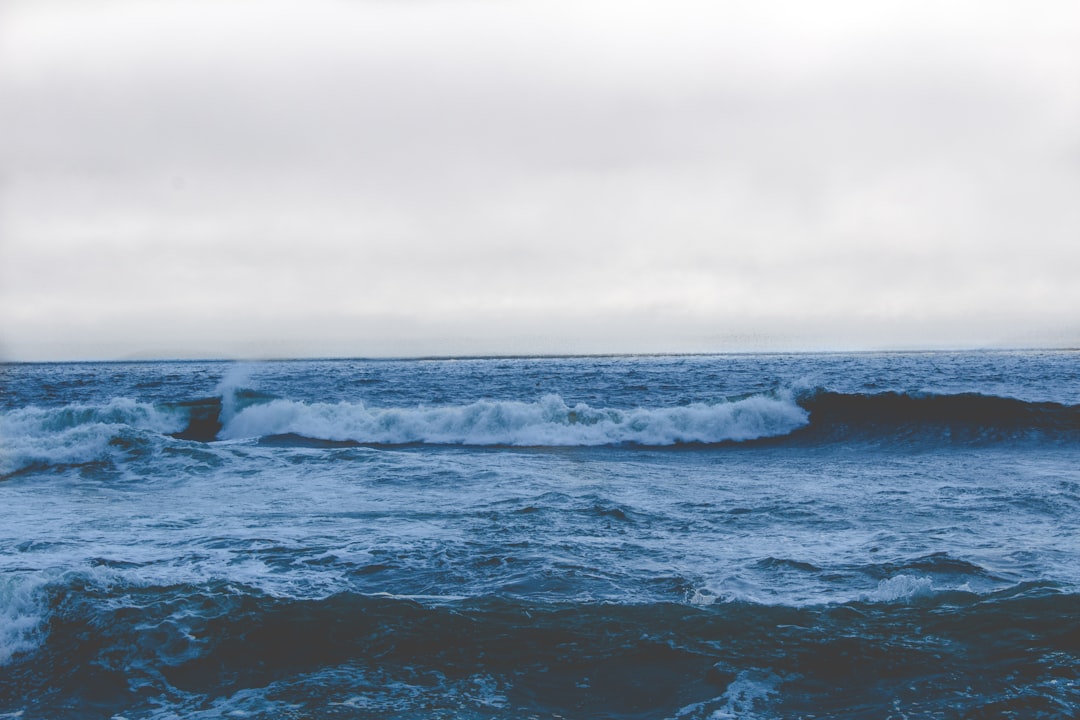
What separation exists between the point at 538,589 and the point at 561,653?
45.5 inches

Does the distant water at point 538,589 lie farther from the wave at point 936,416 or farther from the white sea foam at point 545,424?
the white sea foam at point 545,424

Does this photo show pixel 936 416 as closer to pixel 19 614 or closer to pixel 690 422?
pixel 690 422

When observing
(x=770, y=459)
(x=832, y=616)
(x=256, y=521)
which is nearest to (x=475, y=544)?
(x=256, y=521)

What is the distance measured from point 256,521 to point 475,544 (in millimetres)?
3042

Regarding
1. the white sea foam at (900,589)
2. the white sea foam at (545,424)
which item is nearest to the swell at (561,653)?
the white sea foam at (900,589)

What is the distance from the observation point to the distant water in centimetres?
499

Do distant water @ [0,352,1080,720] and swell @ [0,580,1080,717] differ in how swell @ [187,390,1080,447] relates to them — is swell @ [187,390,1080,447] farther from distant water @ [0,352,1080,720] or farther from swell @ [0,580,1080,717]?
swell @ [0,580,1080,717]

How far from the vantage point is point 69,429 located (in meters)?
19.9

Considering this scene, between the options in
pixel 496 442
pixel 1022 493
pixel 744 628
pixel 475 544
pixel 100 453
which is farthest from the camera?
pixel 496 442

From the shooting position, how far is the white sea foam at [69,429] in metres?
15.8

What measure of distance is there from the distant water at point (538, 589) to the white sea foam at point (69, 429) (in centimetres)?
105

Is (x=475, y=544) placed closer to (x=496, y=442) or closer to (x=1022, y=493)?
(x=1022, y=493)

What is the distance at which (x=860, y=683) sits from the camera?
4984mm

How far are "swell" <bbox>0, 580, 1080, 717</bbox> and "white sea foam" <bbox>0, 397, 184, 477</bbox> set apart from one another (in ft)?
35.4
